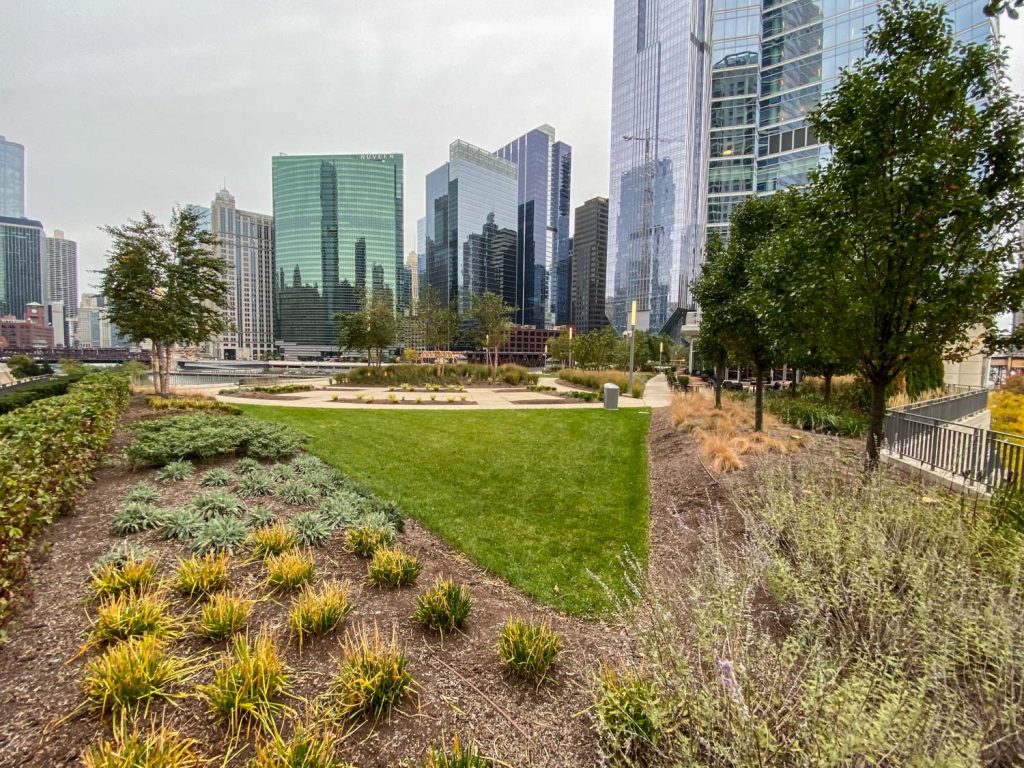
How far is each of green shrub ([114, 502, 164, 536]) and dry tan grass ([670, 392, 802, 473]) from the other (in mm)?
8157

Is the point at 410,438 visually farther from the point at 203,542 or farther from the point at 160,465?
the point at 203,542

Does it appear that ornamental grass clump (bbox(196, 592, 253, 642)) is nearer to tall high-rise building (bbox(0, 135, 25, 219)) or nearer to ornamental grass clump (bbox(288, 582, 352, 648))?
ornamental grass clump (bbox(288, 582, 352, 648))

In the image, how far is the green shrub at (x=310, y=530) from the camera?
475 centimetres

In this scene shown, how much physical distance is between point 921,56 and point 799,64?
46.5 m

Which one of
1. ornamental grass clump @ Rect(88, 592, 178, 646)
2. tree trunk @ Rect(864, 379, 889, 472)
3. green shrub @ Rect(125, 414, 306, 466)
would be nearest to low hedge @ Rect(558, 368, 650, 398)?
tree trunk @ Rect(864, 379, 889, 472)

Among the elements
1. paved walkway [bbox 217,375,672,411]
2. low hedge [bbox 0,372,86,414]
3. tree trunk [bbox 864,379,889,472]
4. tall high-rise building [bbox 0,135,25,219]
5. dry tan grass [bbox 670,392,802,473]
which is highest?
tall high-rise building [bbox 0,135,25,219]

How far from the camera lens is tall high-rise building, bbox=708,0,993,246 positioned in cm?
3681

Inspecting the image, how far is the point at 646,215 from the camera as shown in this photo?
101312mm

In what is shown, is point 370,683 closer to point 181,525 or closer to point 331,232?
point 181,525

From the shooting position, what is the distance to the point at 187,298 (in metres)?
15.4

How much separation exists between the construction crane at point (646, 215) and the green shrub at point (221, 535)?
103273mm

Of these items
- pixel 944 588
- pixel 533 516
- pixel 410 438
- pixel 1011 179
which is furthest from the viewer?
pixel 410 438

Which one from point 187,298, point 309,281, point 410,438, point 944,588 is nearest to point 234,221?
point 309,281

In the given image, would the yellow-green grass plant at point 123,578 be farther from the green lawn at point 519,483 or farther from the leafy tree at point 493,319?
the leafy tree at point 493,319
